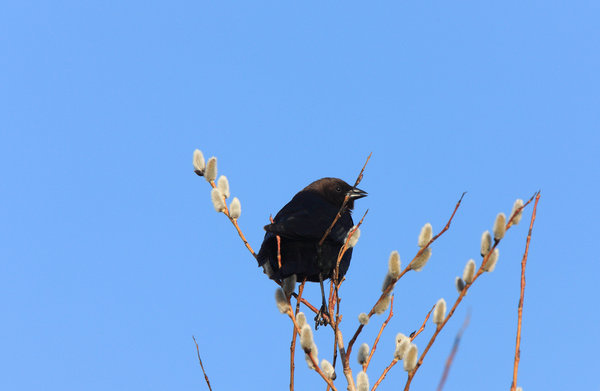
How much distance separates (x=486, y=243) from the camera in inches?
99.8

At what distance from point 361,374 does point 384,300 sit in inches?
19.9

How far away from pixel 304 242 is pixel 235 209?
53.6 inches

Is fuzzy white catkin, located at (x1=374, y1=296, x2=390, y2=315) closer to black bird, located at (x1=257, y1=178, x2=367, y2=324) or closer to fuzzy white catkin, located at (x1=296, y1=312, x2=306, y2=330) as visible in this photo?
fuzzy white catkin, located at (x1=296, y1=312, x2=306, y2=330)

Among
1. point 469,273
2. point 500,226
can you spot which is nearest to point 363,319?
point 469,273

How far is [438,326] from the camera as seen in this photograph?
8.08 ft

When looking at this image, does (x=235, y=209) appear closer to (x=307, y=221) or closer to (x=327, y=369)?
(x=327, y=369)

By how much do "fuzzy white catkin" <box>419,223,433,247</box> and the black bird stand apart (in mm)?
1165

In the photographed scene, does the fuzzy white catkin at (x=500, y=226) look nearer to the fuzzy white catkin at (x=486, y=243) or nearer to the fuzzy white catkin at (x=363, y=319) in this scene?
the fuzzy white catkin at (x=486, y=243)

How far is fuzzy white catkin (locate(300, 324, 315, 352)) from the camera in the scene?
266 cm

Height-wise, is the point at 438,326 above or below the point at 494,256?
below

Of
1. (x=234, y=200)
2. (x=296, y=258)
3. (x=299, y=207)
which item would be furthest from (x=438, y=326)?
(x=299, y=207)

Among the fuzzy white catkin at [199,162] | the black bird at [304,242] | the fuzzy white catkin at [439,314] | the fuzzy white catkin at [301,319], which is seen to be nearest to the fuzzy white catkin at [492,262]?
the fuzzy white catkin at [439,314]

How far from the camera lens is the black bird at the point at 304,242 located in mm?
4660

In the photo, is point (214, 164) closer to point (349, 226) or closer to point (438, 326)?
point (438, 326)
